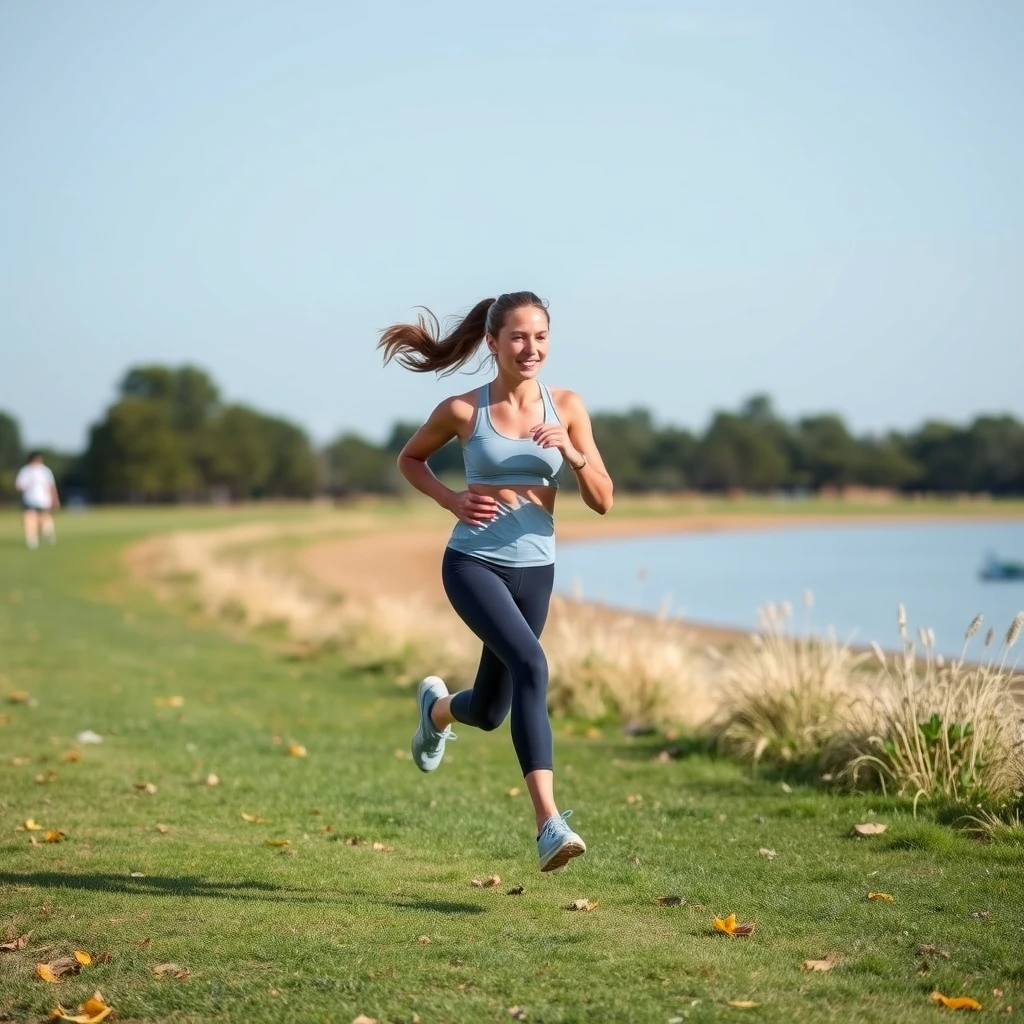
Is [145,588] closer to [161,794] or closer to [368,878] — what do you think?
[161,794]

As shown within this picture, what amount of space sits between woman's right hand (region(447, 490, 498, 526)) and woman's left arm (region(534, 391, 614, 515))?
0.33 meters

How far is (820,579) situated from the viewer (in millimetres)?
40094

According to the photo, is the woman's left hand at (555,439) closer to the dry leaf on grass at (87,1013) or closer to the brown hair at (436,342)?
the brown hair at (436,342)

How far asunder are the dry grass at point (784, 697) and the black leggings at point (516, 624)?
130 inches

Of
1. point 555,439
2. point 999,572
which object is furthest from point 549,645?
point 999,572

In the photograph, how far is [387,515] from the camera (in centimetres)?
8094

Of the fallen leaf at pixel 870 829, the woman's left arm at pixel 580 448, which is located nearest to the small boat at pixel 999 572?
the fallen leaf at pixel 870 829

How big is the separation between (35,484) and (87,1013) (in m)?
31.6

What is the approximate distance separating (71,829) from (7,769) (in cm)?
194

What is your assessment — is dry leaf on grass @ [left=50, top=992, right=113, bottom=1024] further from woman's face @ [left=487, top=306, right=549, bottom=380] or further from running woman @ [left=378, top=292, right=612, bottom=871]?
woman's face @ [left=487, top=306, right=549, bottom=380]

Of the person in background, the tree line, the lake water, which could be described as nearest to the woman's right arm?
the lake water

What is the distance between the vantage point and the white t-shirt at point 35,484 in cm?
3338

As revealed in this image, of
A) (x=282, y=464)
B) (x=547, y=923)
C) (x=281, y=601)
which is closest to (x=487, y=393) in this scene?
(x=547, y=923)

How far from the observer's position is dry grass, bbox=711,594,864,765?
895cm
